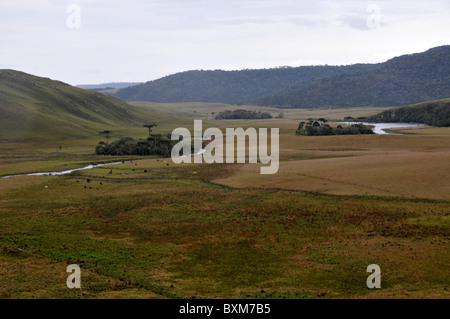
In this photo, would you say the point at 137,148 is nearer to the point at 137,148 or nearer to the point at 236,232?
the point at 137,148

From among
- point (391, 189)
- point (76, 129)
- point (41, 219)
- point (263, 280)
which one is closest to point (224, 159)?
point (391, 189)

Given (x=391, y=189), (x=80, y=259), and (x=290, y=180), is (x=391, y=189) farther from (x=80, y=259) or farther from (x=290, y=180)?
(x=80, y=259)

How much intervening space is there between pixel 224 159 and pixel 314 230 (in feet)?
201

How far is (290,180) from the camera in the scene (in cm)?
7100

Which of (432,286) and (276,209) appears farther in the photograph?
(276,209)

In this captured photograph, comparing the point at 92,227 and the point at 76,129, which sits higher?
the point at 76,129

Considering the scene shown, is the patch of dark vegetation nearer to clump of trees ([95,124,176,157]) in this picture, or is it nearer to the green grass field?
clump of trees ([95,124,176,157])

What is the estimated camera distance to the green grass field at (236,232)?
30.8 m

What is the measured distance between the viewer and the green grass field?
30766mm

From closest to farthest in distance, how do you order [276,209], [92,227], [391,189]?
[92,227] → [276,209] → [391,189]

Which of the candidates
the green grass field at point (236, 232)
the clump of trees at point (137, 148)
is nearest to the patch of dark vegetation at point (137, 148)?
the clump of trees at point (137, 148)

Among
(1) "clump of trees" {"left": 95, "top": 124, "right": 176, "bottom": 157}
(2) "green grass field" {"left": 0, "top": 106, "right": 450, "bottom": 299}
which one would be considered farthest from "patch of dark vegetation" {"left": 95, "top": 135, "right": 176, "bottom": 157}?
(2) "green grass field" {"left": 0, "top": 106, "right": 450, "bottom": 299}

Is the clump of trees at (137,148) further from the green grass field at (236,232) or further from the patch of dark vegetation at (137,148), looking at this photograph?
the green grass field at (236,232)
